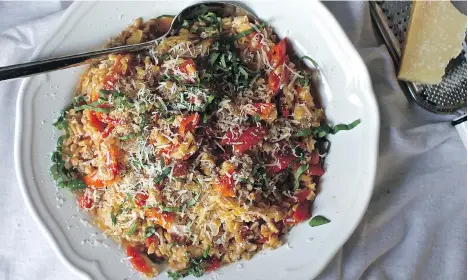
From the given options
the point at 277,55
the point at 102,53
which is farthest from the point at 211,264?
the point at 102,53

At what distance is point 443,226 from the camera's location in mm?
3719

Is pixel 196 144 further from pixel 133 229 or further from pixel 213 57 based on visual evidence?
pixel 133 229

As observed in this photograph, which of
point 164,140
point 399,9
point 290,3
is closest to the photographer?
point 164,140

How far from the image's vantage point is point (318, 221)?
3074mm

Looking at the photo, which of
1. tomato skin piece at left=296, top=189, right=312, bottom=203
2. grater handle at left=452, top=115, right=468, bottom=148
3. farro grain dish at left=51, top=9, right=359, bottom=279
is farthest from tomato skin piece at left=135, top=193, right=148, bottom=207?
grater handle at left=452, top=115, right=468, bottom=148

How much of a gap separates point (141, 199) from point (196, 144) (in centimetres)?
47

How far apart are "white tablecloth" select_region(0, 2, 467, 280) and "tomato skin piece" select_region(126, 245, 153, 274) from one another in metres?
0.67

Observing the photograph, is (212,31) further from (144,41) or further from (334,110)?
(334,110)

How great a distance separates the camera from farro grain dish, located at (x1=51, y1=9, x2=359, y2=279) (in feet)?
9.40

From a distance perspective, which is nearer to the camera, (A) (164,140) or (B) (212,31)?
(A) (164,140)

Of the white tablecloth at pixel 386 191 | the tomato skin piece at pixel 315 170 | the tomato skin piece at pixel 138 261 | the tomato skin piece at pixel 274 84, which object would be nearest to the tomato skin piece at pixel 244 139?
the tomato skin piece at pixel 274 84

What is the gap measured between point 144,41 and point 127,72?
0.26 meters

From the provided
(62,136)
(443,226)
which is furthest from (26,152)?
(443,226)

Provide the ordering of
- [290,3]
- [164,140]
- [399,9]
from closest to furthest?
[164,140] → [290,3] → [399,9]
